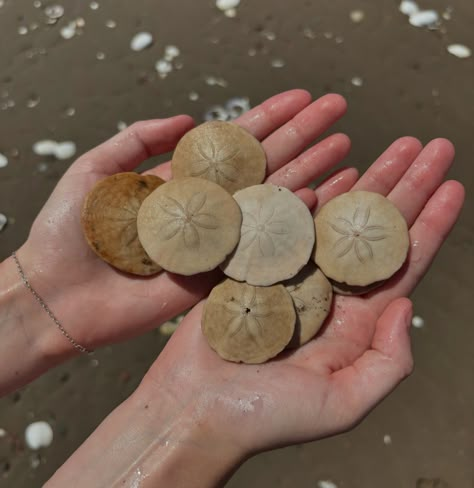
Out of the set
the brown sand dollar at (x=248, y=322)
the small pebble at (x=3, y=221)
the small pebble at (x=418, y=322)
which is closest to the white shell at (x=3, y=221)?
the small pebble at (x=3, y=221)

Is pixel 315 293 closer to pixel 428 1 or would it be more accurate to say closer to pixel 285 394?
pixel 285 394

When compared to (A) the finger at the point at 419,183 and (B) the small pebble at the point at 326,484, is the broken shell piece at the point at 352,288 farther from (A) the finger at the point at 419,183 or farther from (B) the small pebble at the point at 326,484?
(B) the small pebble at the point at 326,484

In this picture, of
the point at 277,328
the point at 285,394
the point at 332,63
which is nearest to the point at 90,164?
the point at 277,328

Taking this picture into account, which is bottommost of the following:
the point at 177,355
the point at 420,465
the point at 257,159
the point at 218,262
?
the point at 420,465

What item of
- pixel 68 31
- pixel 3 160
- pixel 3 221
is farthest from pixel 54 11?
pixel 3 221

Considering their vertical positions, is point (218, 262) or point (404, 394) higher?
point (218, 262)

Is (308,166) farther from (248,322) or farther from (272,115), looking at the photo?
(248,322)

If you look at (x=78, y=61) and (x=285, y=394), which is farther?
(x=78, y=61)
